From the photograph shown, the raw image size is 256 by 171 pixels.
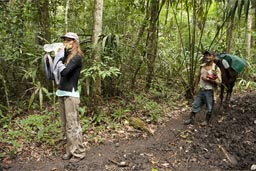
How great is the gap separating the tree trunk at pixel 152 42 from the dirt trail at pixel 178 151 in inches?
71.2

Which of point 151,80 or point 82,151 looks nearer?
point 82,151

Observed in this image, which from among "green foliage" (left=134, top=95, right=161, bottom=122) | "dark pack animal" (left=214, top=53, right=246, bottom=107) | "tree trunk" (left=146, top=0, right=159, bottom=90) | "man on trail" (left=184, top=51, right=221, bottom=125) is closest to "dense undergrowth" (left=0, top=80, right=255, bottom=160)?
"green foliage" (left=134, top=95, right=161, bottom=122)

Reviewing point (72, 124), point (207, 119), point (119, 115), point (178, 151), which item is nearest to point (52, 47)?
point (72, 124)

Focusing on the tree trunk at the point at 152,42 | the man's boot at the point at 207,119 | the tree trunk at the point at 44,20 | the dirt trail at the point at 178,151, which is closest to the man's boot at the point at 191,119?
the dirt trail at the point at 178,151

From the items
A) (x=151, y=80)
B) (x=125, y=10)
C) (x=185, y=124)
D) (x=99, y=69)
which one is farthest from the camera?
(x=151, y=80)

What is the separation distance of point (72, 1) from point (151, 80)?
9.61ft

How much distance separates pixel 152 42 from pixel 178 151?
3.55 meters

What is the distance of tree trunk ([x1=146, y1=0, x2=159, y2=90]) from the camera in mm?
7348

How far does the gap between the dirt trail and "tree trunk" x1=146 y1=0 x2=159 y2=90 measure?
1808 mm

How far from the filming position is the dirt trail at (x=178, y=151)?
452 centimetres

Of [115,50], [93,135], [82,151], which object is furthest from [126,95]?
[82,151]

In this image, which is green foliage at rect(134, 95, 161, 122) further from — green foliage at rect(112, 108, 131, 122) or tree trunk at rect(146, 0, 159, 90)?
tree trunk at rect(146, 0, 159, 90)

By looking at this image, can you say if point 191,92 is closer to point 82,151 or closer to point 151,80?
point 151,80

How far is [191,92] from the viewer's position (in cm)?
760
